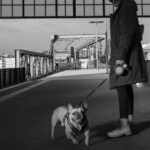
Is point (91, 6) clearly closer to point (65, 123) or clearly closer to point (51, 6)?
point (51, 6)

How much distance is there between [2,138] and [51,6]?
26034 millimetres

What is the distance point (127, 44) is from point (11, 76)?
38.4 ft

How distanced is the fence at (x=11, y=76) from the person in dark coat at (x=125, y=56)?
934 cm

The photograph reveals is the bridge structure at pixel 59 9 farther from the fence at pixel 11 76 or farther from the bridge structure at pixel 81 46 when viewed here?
the bridge structure at pixel 81 46

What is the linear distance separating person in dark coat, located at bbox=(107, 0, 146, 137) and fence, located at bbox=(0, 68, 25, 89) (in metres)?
9.34

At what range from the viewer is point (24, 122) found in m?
5.32

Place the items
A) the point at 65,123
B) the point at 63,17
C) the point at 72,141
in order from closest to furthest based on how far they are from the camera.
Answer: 1. the point at 65,123
2. the point at 72,141
3. the point at 63,17

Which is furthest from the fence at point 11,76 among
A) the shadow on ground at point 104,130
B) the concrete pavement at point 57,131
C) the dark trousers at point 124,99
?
the dark trousers at point 124,99

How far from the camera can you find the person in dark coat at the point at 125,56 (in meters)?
3.96

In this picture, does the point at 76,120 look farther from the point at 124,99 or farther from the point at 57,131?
the point at 57,131

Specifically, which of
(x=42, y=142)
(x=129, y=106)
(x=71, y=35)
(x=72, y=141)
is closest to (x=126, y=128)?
(x=129, y=106)

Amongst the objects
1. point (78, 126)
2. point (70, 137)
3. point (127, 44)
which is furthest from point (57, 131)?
point (127, 44)

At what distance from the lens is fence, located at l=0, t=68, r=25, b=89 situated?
531 inches

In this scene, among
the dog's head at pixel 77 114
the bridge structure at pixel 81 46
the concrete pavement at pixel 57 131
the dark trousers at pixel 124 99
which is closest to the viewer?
the dog's head at pixel 77 114
